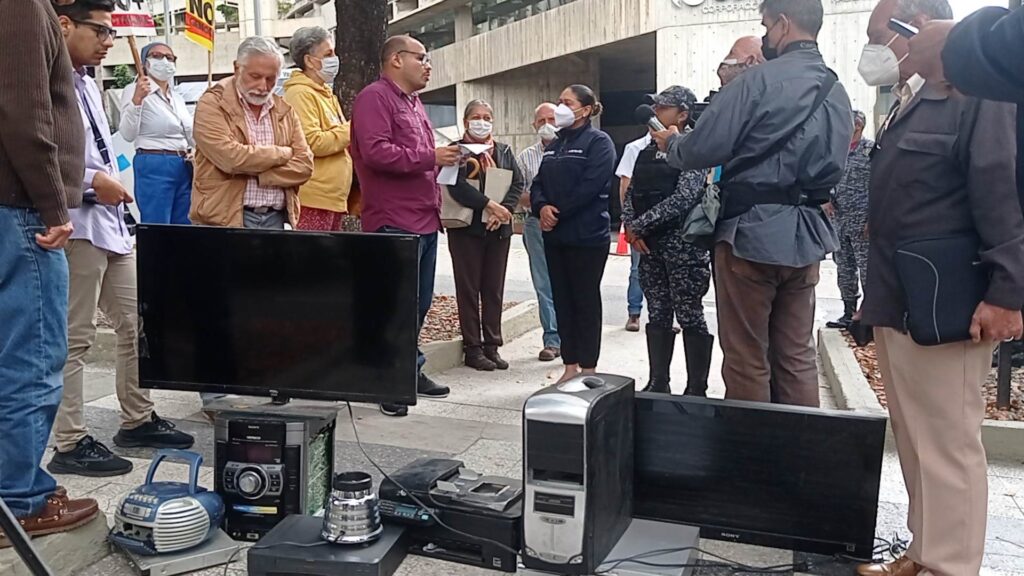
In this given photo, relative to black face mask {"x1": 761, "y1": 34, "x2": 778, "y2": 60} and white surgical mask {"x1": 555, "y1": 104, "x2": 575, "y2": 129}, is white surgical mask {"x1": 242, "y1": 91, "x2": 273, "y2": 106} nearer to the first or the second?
white surgical mask {"x1": 555, "y1": 104, "x2": 575, "y2": 129}

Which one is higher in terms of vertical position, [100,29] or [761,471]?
[100,29]

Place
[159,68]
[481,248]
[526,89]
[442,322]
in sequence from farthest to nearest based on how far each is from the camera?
[526,89], [442,322], [159,68], [481,248]

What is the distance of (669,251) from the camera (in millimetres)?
5152

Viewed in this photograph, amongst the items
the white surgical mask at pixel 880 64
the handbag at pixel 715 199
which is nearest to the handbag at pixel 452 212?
the handbag at pixel 715 199

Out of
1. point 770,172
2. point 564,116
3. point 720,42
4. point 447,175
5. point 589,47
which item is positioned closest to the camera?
point 770,172

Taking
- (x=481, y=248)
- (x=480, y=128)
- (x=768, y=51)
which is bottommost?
(x=481, y=248)

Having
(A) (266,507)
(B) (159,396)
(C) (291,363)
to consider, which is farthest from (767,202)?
(B) (159,396)

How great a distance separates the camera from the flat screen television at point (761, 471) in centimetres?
323

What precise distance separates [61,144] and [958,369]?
3248mm

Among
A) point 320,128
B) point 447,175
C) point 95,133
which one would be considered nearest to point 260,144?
point 320,128

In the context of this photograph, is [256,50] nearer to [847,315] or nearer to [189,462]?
[189,462]

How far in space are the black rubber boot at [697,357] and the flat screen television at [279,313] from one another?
8.22 feet

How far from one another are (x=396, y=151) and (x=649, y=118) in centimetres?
152

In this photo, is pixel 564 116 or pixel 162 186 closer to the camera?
pixel 564 116
